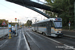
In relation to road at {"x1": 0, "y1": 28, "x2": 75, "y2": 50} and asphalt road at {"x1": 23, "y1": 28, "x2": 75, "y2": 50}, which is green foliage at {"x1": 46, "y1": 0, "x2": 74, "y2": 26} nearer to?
road at {"x1": 0, "y1": 28, "x2": 75, "y2": 50}

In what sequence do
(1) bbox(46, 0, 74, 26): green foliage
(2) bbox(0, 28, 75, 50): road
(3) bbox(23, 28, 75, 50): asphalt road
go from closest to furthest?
1. (3) bbox(23, 28, 75, 50): asphalt road
2. (2) bbox(0, 28, 75, 50): road
3. (1) bbox(46, 0, 74, 26): green foliage

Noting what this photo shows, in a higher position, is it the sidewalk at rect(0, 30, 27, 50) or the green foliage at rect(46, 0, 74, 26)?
the green foliage at rect(46, 0, 74, 26)

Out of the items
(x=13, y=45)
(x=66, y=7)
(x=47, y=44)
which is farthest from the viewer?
(x=66, y=7)

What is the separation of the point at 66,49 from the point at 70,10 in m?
27.3

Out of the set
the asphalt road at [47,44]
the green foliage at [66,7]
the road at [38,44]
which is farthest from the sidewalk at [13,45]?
the green foliage at [66,7]

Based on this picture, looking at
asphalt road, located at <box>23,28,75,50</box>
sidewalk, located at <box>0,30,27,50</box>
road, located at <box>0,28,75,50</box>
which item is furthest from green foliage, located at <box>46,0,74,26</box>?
sidewalk, located at <box>0,30,27,50</box>

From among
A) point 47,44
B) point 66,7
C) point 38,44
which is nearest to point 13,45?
point 38,44

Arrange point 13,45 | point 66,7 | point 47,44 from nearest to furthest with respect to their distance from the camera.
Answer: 1. point 13,45
2. point 47,44
3. point 66,7

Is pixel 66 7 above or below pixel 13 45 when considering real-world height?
above

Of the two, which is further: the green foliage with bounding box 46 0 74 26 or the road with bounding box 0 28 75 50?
the green foliage with bounding box 46 0 74 26

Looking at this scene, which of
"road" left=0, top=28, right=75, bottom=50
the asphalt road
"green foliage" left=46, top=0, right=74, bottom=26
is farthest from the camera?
"green foliage" left=46, top=0, right=74, bottom=26

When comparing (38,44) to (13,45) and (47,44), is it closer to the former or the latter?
(47,44)

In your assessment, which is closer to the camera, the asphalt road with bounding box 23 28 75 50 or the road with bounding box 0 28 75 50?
Answer: the asphalt road with bounding box 23 28 75 50

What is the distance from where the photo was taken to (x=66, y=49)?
7.20 meters
